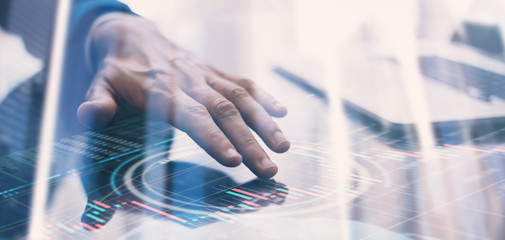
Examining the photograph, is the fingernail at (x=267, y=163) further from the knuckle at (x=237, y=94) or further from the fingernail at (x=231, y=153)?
the knuckle at (x=237, y=94)

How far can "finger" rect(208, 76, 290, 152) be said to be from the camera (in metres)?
0.69

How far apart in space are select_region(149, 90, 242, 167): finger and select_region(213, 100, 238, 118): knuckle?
1 centimetres

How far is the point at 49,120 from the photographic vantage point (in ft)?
2.81

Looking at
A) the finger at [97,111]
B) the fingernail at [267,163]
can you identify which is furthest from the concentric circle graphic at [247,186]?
the finger at [97,111]

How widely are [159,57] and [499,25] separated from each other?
0.80m

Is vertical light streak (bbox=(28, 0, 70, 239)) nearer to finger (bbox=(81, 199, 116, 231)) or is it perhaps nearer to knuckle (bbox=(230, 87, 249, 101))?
finger (bbox=(81, 199, 116, 231))

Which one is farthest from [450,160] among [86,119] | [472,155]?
[86,119]

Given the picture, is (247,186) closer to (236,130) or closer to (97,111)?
(236,130)

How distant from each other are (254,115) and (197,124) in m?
0.09

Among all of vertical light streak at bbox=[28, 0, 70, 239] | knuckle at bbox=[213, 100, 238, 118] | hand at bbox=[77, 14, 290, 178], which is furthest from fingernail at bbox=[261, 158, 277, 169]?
vertical light streak at bbox=[28, 0, 70, 239]

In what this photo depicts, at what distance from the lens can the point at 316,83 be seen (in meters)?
0.95

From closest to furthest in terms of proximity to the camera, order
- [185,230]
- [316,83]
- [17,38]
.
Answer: [185,230]
[316,83]
[17,38]

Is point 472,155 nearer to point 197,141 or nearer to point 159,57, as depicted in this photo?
point 197,141

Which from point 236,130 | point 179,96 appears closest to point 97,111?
point 179,96
